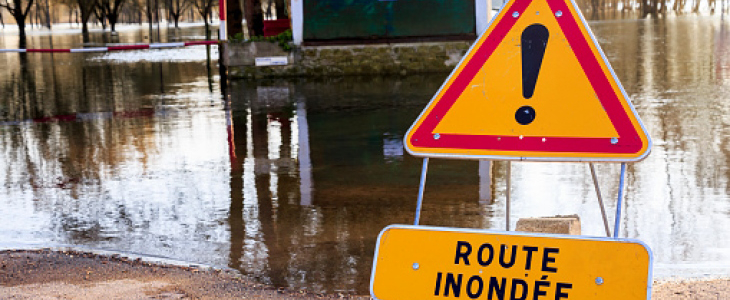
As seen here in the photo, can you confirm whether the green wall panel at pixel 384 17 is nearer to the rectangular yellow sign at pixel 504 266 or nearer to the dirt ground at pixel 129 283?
the dirt ground at pixel 129 283

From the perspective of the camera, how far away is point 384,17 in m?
20.7

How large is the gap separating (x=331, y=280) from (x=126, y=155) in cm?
539

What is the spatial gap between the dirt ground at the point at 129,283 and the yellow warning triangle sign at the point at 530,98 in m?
1.85

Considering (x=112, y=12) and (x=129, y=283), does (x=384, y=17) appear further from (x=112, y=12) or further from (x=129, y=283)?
(x=112, y=12)

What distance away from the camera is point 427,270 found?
3.55 meters

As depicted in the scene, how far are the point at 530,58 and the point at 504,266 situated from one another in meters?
0.80

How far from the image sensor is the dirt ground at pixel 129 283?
5.30 meters

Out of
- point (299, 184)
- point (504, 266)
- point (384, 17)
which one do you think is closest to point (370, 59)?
point (384, 17)

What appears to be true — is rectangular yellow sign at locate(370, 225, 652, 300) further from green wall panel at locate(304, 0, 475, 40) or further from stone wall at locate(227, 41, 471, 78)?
green wall panel at locate(304, 0, 475, 40)

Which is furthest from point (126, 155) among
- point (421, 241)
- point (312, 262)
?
point (421, 241)

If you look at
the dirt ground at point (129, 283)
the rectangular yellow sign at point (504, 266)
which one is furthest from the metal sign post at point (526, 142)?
the dirt ground at point (129, 283)

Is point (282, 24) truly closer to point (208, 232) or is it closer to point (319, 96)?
point (319, 96)

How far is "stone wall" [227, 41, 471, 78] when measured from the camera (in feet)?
67.6

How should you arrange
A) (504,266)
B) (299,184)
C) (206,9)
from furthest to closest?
(206,9) → (299,184) → (504,266)
